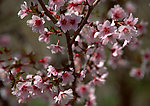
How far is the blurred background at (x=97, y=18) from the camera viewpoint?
2.14 m

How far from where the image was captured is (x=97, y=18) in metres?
1.33

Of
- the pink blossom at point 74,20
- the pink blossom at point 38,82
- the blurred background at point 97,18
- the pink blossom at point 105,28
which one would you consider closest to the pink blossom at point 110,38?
the pink blossom at point 105,28

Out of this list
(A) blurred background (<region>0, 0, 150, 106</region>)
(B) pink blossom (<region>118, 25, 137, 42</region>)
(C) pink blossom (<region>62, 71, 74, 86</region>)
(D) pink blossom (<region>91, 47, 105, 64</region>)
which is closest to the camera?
(B) pink blossom (<region>118, 25, 137, 42</region>)

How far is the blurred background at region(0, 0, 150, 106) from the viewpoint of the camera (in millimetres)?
2142

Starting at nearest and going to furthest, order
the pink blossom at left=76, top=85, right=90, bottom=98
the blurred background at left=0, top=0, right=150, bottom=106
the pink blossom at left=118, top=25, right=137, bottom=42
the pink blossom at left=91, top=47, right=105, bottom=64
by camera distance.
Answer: the pink blossom at left=118, top=25, right=137, bottom=42, the pink blossom at left=91, top=47, right=105, bottom=64, the pink blossom at left=76, top=85, right=90, bottom=98, the blurred background at left=0, top=0, right=150, bottom=106

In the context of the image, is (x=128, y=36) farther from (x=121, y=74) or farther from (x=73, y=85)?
(x=121, y=74)

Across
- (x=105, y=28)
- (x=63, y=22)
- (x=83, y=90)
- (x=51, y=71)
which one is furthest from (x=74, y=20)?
(x=83, y=90)

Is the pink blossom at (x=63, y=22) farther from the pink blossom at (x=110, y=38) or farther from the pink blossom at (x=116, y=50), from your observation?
the pink blossom at (x=116, y=50)

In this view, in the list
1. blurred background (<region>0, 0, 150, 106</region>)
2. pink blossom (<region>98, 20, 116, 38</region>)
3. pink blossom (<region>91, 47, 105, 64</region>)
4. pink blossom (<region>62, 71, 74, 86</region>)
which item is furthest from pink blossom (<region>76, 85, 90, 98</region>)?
pink blossom (<region>98, 20, 116, 38</region>)

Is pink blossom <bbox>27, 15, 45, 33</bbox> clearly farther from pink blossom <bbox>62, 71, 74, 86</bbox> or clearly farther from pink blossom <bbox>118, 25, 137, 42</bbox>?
pink blossom <bbox>118, 25, 137, 42</bbox>

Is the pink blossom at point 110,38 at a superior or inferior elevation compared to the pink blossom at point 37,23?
inferior

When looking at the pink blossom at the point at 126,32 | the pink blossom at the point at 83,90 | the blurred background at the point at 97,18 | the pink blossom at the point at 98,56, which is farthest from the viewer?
the blurred background at the point at 97,18

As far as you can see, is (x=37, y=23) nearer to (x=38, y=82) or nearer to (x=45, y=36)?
(x=45, y=36)

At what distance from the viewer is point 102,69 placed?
137 centimetres
